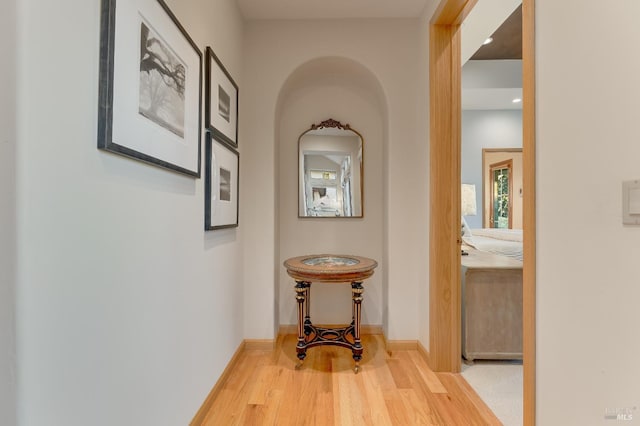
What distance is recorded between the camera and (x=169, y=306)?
1.29 metres

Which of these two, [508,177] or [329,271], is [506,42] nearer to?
[508,177]

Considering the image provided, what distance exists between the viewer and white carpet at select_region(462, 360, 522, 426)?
5.60ft

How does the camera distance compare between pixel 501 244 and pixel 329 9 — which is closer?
pixel 329 9

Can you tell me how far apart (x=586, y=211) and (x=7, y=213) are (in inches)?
60.6

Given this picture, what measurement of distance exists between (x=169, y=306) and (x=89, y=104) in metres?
0.84

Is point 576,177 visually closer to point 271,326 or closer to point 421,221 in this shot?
point 421,221

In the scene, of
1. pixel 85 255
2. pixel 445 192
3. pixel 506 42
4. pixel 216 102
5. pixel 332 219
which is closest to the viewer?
pixel 85 255

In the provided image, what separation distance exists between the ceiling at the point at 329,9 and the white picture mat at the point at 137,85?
4.06 ft

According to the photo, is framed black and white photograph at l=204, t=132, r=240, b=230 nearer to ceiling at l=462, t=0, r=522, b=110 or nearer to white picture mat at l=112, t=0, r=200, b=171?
white picture mat at l=112, t=0, r=200, b=171

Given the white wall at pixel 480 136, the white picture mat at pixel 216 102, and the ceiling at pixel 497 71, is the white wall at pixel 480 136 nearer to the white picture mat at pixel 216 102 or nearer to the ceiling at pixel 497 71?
the ceiling at pixel 497 71

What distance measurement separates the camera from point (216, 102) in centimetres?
182

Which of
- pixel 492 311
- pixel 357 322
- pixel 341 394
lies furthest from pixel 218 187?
pixel 492 311

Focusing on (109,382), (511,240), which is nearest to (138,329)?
(109,382)

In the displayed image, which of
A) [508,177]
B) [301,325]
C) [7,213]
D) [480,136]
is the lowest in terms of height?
[301,325]
